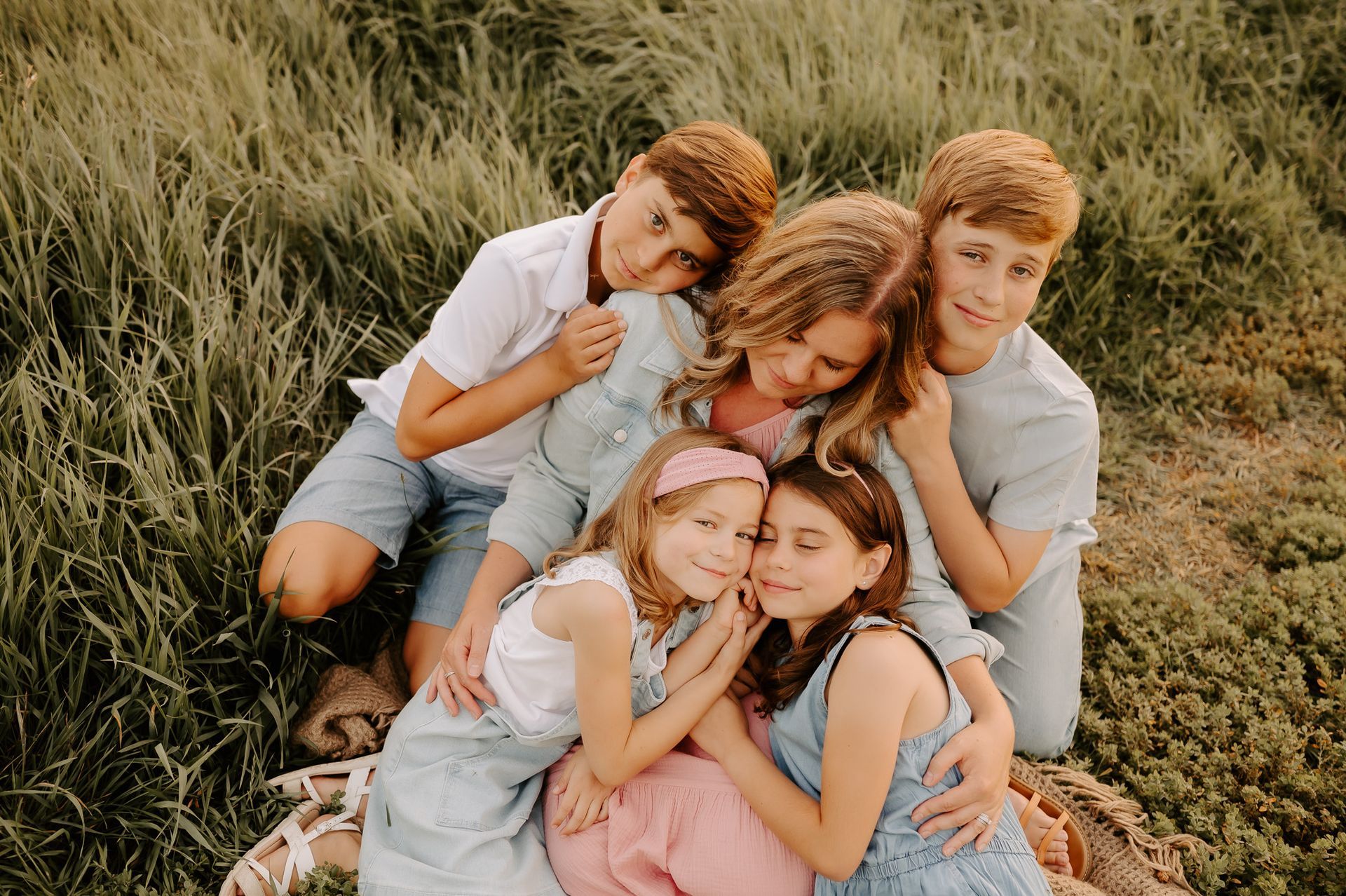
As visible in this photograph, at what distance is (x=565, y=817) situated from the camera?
89.8 inches

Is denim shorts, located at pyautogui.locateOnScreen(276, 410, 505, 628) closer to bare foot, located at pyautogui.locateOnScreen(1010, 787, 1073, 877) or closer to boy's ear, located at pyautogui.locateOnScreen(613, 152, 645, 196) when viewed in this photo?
boy's ear, located at pyautogui.locateOnScreen(613, 152, 645, 196)

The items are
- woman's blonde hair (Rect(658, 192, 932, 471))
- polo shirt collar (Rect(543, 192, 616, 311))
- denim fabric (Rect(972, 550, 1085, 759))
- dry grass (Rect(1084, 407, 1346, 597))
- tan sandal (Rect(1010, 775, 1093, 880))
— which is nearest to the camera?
woman's blonde hair (Rect(658, 192, 932, 471))

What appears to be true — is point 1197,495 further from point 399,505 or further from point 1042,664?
point 399,505

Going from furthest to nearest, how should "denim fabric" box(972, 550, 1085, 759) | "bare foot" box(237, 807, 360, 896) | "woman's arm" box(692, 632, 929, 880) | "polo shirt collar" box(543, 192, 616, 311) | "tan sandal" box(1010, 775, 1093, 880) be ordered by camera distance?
"denim fabric" box(972, 550, 1085, 759), "polo shirt collar" box(543, 192, 616, 311), "tan sandal" box(1010, 775, 1093, 880), "bare foot" box(237, 807, 360, 896), "woman's arm" box(692, 632, 929, 880)

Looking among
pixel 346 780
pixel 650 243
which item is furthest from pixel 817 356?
pixel 346 780

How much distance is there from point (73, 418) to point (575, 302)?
1.42 m

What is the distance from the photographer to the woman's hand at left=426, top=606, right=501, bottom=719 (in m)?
2.34

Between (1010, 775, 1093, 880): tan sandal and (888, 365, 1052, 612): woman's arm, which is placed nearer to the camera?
(888, 365, 1052, 612): woman's arm

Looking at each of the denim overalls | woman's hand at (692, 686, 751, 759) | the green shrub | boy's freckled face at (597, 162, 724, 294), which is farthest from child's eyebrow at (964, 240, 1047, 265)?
the green shrub

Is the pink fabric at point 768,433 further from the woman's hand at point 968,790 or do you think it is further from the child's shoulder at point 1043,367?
the woman's hand at point 968,790

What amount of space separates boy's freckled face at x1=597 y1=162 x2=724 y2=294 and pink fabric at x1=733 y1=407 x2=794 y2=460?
1.40 ft

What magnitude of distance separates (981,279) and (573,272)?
1050 mm

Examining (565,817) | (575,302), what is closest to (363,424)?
(575,302)

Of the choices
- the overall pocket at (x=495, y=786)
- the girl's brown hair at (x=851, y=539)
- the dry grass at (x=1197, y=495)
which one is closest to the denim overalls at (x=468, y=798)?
the overall pocket at (x=495, y=786)
